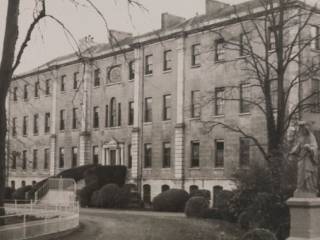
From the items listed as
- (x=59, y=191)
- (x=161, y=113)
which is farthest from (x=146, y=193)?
(x=59, y=191)

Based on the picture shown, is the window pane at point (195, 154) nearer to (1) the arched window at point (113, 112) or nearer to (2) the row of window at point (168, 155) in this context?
(2) the row of window at point (168, 155)

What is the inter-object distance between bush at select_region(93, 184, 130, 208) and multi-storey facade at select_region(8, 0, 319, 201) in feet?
15.6

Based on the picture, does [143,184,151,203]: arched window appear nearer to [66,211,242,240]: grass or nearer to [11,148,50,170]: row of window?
[11,148,50,170]: row of window

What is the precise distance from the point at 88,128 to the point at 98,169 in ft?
34.2

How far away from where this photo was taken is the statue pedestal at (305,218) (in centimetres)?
1719

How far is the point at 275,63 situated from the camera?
40.8 metres

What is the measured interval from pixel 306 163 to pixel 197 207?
15711mm

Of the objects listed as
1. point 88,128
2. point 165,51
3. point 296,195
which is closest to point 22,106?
point 88,128

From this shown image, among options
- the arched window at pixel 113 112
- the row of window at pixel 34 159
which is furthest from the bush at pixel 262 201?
the row of window at pixel 34 159

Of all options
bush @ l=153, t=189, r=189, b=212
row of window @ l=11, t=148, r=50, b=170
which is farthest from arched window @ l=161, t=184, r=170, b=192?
row of window @ l=11, t=148, r=50, b=170

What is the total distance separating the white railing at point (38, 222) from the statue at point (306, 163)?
26.8 feet

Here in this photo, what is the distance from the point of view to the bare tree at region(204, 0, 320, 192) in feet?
107

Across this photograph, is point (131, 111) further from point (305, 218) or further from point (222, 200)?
point (305, 218)

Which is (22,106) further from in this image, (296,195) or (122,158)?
(296,195)
